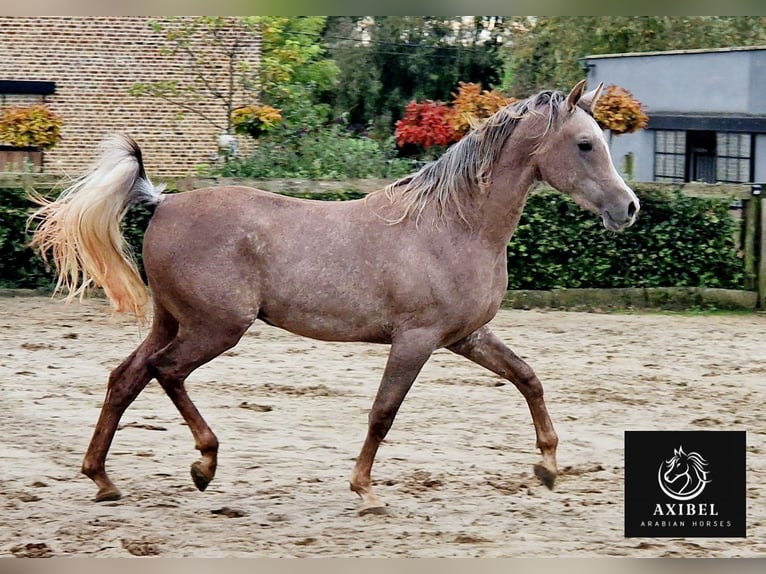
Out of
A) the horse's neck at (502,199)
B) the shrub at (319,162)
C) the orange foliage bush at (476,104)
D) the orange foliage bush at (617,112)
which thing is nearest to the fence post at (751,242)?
the orange foliage bush at (617,112)

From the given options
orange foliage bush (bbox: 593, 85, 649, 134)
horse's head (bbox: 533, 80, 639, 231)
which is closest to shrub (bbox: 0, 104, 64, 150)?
orange foliage bush (bbox: 593, 85, 649, 134)

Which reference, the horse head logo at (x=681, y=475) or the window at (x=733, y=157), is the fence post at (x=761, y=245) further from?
the horse head logo at (x=681, y=475)

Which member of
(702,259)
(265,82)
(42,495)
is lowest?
(42,495)

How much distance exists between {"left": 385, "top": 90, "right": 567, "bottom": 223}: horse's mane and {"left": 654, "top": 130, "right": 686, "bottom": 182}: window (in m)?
13.9

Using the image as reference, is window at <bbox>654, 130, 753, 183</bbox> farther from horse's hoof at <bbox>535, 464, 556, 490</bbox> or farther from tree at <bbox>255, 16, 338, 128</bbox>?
horse's hoof at <bbox>535, 464, 556, 490</bbox>

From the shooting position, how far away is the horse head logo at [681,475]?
4066mm

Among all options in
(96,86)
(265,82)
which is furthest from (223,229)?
(96,86)

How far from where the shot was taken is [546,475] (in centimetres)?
489

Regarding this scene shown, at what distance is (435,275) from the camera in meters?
4.62

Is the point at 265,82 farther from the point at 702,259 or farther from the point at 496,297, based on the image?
the point at 496,297

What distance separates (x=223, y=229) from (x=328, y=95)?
887 inches

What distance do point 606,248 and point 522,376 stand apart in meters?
6.03

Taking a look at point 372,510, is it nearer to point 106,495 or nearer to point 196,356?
point 196,356

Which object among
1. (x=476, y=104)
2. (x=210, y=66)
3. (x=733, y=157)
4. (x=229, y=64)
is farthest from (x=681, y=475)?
(x=229, y=64)
